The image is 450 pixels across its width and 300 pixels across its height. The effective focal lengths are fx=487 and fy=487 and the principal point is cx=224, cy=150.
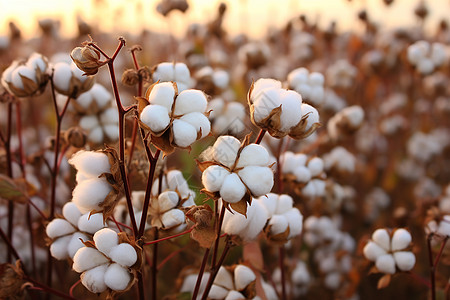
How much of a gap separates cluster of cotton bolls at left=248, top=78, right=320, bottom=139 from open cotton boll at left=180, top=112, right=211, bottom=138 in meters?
0.06

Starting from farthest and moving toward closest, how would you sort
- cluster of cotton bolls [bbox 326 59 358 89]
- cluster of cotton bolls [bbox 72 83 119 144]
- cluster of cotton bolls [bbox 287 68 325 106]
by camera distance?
cluster of cotton bolls [bbox 326 59 358 89], cluster of cotton bolls [bbox 287 68 325 106], cluster of cotton bolls [bbox 72 83 119 144]

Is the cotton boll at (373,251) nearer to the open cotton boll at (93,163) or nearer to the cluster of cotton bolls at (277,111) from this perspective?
the cluster of cotton bolls at (277,111)

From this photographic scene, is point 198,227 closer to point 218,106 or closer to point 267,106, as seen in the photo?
point 267,106

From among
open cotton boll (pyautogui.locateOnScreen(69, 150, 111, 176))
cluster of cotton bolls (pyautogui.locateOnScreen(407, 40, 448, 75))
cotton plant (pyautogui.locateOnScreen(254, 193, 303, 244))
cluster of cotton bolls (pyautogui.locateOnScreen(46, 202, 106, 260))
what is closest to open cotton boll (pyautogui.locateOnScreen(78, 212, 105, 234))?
cluster of cotton bolls (pyautogui.locateOnScreen(46, 202, 106, 260))

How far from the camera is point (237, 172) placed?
54cm

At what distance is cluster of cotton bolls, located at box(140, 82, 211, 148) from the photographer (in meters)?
0.50

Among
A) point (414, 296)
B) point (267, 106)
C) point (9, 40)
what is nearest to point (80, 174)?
point (267, 106)

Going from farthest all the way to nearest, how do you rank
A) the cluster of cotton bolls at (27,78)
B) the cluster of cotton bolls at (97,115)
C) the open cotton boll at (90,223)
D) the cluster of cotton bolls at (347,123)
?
the cluster of cotton bolls at (347,123) → the cluster of cotton bolls at (97,115) → the cluster of cotton bolls at (27,78) → the open cotton boll at (90,223)

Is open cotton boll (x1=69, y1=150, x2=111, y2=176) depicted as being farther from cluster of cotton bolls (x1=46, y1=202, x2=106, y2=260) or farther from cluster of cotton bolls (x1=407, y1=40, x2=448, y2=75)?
cluster of cotton bolls (x1=407, y1=40, x2=448, y2=75)

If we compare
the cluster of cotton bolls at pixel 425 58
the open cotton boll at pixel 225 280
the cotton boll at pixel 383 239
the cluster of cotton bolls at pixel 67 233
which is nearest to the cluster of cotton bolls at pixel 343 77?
the cluster of cotton bolls at pixel 425 58

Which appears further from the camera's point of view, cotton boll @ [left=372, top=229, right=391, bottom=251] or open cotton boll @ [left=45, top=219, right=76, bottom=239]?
cotton boll @ [left=372, top=229, right=391, bottom=251]

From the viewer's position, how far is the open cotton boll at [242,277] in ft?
2.29

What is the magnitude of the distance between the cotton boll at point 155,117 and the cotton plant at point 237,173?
7cm

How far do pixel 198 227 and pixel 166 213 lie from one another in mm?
121
